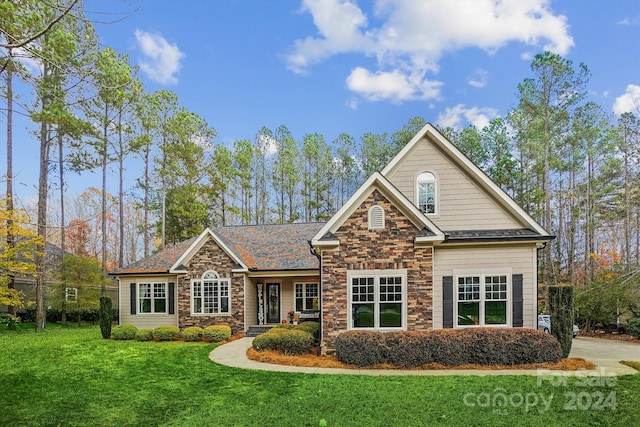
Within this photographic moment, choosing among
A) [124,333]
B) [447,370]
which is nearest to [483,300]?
[447,370]

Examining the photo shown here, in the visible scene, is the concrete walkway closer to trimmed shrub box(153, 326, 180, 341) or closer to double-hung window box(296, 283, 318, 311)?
trimmed shrub box(153, 326, 180, 341)

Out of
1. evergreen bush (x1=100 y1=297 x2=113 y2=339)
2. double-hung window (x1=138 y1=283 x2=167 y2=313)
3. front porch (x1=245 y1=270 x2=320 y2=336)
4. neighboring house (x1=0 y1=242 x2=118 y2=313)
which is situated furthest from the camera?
neighboring house (x1=0 y1=242 x2=118 y2=313)

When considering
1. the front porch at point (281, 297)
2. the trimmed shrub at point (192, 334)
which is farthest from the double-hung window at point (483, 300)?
the trimmed shrub at point (192, 334)

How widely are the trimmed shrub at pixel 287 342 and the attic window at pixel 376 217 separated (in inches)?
162

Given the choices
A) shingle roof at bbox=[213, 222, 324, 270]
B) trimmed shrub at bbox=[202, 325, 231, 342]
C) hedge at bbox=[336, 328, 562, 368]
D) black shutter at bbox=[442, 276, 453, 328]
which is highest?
shingle roof at bbox=[213, 222, 324, 270]

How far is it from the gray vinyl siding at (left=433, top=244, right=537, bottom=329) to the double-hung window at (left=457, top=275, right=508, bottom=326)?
313mm

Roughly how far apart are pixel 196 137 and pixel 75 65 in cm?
2806

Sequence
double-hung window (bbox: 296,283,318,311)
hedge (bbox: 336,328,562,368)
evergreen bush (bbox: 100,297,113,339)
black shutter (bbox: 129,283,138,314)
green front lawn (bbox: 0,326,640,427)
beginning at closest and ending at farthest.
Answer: green front lawn (bbox: 0,326,640,427) → hedge (bbox: 336,328,562,368) → evergreen bush (bbox: 100,297,113,339) → black shutter (bbox: 129,283,138,314) → double-hung window (bbox: 296,283,318,311)

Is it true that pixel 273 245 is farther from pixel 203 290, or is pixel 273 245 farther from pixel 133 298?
pixel 133 298

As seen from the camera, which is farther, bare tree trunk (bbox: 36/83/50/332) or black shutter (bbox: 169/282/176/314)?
bare tree trunk (bbox: 36/83/50/332)

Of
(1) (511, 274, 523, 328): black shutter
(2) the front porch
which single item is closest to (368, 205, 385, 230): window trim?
(1) (511, 274, 523, 328): black shutter

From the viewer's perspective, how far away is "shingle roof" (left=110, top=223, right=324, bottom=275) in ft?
61.4

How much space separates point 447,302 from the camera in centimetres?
1179

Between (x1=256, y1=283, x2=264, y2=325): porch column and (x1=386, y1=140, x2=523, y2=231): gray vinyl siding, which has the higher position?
(x1=386, y1=140, x2=523, y2=231): gray vinyl siding
